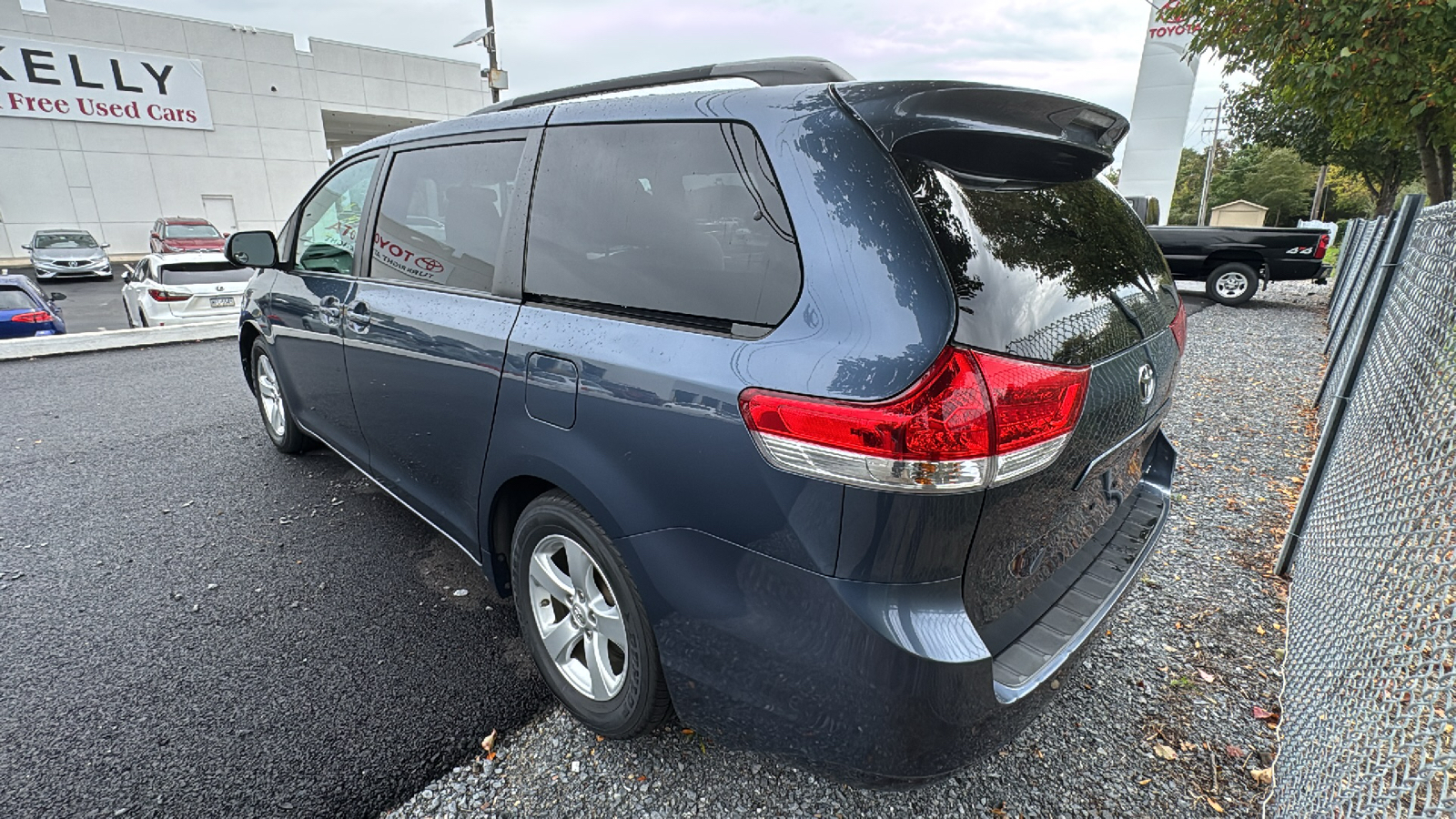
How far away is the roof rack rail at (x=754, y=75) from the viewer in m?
1.76

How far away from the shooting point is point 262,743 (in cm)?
210

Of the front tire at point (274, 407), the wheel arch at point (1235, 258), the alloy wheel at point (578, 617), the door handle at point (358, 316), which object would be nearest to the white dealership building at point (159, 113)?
the front tire at point (274, 407)

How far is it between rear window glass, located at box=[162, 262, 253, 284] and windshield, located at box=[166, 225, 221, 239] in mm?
12808

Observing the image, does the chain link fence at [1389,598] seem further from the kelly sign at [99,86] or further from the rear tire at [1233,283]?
the kelly sign at [99,86]

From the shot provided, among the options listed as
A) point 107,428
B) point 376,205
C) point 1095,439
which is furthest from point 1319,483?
point 107,428

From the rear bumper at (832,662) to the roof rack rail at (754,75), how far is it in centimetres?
116

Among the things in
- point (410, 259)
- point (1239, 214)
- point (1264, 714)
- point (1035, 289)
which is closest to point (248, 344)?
point (410, 259)

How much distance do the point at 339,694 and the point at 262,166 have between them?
104ft

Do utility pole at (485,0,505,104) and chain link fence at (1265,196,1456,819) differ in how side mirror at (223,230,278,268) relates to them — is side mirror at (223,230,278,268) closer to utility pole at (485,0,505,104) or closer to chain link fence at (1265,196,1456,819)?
chain link fence at (1265,196,1456,819)

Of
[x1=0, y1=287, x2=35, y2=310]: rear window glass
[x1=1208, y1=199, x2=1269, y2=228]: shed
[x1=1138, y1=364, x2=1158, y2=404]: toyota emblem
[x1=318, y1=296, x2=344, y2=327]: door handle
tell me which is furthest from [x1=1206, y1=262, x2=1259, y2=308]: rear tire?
[x1=1208, y1=199, x2=1269, y2=228]: shed

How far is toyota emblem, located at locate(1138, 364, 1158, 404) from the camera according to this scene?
182cm

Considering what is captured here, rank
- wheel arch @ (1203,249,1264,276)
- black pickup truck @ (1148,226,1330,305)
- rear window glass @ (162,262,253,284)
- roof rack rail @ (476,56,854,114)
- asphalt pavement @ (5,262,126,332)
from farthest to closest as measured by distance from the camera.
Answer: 1. asphalt pavement @ (5,262,126,332)
2. wheel arch @ (1203,249,1264,276)
3. black pickup truck @ (1148,226,1330,305)
4. rear window glass @ (162,262,253,284)
5. roof rack rail @ (476,56,854,114)

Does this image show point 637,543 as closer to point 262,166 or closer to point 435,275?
point 435,275

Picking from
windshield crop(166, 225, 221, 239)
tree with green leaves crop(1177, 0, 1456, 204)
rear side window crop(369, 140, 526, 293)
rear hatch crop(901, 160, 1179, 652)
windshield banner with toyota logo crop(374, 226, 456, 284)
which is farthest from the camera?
windshield crop(166, 225, 221, 239)
